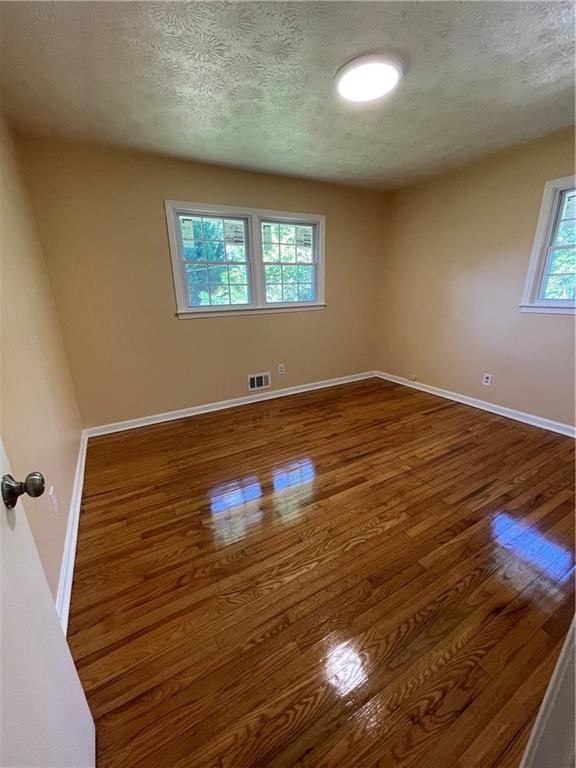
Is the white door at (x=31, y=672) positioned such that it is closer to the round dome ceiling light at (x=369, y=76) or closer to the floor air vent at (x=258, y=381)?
the round dome ceiling light at (x=369, y=76)

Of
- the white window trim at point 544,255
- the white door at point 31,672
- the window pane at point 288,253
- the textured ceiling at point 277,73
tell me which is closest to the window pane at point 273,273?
the window pane at point 288,253

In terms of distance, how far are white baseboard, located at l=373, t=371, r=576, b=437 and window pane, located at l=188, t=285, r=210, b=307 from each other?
278 cm

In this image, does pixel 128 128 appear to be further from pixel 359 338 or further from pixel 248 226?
pixel 359 338

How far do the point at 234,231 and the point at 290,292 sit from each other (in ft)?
3.04

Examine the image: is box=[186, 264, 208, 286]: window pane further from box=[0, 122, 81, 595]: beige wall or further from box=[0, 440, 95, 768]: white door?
box=[0, 440, 95, 768]: white door

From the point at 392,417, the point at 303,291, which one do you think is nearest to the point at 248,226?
the point at 303,291

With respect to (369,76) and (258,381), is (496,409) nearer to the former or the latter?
(258,381)

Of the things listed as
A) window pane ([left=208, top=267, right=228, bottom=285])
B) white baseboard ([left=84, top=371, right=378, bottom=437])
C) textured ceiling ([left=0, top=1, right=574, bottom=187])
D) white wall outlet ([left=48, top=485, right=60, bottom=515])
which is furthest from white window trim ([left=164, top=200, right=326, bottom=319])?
white wall outlet ([left=48, top=485, right=60, bottom=515])

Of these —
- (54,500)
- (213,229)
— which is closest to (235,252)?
(213,229)

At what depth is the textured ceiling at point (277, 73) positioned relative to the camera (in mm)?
1435

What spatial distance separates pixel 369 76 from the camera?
1825mm

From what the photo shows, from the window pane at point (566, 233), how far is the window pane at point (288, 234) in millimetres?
2538

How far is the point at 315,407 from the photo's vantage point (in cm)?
369

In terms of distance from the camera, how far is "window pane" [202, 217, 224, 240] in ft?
10.7
